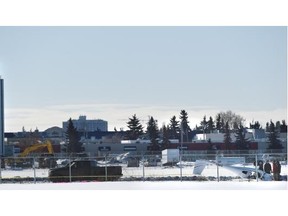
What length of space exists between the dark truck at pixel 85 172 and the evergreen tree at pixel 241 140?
128 feet

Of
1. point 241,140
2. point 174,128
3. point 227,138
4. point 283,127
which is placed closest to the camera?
point 283,127

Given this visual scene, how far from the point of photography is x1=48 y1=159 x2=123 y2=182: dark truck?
23578mm

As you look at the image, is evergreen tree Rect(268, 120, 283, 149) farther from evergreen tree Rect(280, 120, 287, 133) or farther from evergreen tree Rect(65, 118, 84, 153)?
evergreen tree Rect(65, 118, 84, 153)

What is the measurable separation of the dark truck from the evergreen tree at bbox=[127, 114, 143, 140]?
4243 cm

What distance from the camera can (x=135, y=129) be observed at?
229 feet

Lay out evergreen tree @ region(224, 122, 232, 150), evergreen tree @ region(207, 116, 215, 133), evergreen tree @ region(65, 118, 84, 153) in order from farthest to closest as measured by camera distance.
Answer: evergreen tree @ region(207, 116, 215, 133) < evergreen tree @ region(224, 122, 232, 150) < evergreen tree @ region(65, 118, 84, 153)

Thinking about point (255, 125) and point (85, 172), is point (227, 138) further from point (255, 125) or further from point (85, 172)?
point (85, 172)

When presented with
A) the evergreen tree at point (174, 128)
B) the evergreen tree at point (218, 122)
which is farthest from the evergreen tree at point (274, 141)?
the evergreen tree at point (174, 128)

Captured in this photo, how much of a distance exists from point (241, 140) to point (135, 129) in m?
12.7

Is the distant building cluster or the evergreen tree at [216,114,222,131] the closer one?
the evergreen tree at [216,114,222,131]

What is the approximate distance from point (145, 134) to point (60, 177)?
156ft
